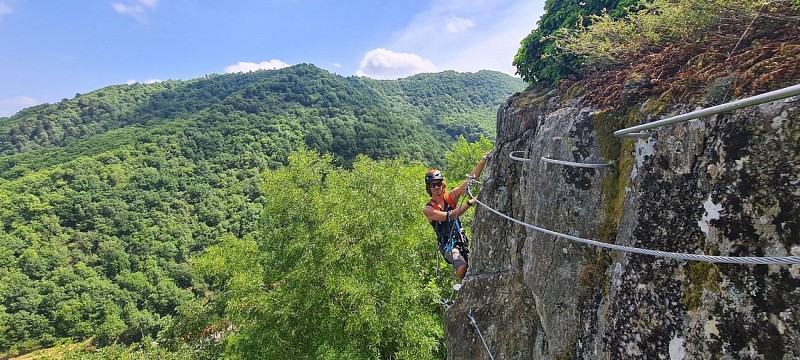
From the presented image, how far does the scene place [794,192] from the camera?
1.71 meters

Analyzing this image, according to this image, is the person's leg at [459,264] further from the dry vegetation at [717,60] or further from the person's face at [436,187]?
the dry vegetation at [717,60]

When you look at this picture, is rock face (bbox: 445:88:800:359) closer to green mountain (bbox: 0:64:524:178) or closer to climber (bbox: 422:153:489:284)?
climber (bbox: 422:153:489:284)

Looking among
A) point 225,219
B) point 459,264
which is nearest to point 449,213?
point 459,264

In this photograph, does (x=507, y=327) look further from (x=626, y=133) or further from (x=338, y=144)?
(x=338, y=144)

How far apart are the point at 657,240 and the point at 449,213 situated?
3466 mm

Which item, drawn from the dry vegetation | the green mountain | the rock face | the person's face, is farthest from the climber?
the green mountain

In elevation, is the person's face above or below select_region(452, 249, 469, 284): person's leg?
above

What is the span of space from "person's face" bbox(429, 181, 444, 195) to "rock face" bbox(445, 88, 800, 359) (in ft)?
4.41

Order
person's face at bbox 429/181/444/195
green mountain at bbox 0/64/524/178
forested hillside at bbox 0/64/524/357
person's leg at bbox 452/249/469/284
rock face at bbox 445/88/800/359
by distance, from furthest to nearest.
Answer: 1. green mountain at bbox 0/64/524/178
2. forested hillside at bbox 0/64/524/357
3. person's leg at bbox 452/249/469/284
4. person's face at bbox 429/181/444/195
5. rock face at bbox 445/88/800/359

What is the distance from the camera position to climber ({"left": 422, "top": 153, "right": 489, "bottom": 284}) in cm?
568

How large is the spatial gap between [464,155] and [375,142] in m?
63.5

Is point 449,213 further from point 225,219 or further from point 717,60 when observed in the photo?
point 225,219

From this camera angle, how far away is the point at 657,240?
2.42 meters

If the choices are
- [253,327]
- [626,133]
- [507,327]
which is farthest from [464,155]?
[626,133]
